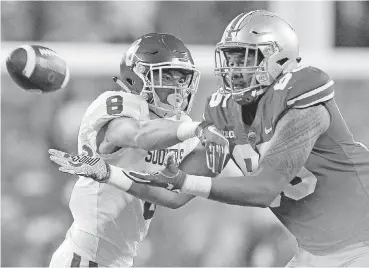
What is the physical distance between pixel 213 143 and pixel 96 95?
2.47 m

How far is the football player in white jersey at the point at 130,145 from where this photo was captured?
3.31 m

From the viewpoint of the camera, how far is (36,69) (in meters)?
3.69

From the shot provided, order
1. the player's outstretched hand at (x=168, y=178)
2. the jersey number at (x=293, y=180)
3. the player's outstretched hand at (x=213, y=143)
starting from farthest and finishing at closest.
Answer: the player's outstretched hand at (x=213, y=143), the jersey number at (x=293, y=180), the player's outstretched hand at (x=168, y=178)

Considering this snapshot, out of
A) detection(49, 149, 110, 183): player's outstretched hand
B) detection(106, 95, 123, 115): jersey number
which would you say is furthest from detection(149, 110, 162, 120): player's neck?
detection(49, 149, 110, 183): player's outstretched hand

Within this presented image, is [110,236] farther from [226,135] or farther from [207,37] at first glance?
[207,37]

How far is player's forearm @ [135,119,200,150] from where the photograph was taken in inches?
128

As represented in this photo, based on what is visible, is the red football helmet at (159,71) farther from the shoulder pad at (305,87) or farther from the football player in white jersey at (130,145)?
the shoulder pad at (305,87)

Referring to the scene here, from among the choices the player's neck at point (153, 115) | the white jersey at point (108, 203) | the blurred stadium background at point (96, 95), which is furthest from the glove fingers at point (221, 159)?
the blurred stadium background at point (96, 95)

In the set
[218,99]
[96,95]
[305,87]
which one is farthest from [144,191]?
[96,95]

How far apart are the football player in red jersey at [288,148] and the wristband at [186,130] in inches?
3.3

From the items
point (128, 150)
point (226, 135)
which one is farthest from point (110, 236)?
point (226, 135)

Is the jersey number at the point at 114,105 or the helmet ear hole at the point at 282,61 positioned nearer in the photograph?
the helmet ear hole at the point at 282,61

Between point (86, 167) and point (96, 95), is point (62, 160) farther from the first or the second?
point (96, 95)

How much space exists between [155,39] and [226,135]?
0.63 metres
